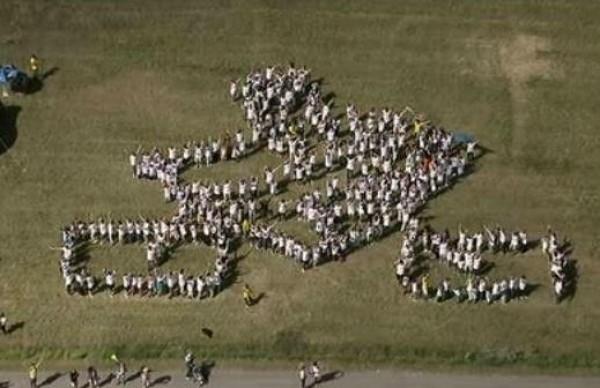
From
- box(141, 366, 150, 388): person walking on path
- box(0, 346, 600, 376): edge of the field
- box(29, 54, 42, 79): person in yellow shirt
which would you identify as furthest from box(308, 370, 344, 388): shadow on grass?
box(29, 54, 42, 79): person in yellow shirt

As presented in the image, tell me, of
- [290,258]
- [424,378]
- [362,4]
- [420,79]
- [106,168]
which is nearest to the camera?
[424,378]

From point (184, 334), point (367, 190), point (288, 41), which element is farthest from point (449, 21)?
point (184, 334)

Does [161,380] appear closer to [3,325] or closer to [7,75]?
[3,325]

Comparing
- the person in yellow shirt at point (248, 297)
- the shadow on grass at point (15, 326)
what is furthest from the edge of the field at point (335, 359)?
the person in yellow shirt at point (248, 297)

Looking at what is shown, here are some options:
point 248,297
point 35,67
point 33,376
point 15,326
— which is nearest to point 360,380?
point 248,297

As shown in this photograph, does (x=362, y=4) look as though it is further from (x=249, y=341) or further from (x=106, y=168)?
(x=249, y=341)

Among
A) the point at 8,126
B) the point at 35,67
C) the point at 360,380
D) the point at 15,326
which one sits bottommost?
the point at 360,380
